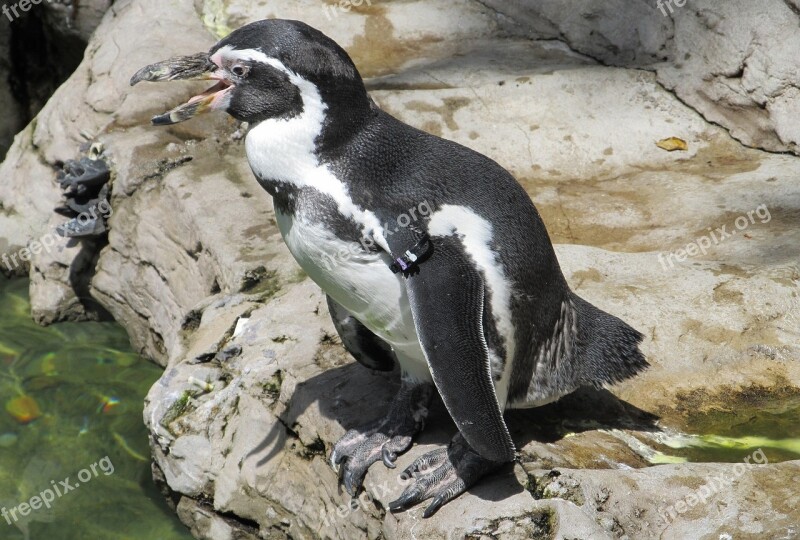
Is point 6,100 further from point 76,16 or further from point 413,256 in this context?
point 413,256

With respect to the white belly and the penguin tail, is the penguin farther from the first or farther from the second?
the penguin tail

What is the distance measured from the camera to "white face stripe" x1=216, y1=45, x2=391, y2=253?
6.94ft

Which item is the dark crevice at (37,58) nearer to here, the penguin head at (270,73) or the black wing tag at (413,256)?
the penguin head at (270,73)

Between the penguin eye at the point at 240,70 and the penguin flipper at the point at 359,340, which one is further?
the penguin flipper at the point at 359,340

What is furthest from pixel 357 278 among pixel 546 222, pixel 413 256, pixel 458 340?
pixel 546 222

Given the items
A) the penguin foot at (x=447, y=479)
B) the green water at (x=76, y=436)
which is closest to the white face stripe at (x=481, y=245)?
the penguin foot at (x=447, y=479)

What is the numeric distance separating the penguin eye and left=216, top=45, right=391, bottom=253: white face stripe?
20mm

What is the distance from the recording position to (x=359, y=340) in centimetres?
254

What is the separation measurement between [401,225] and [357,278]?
167 millimetres

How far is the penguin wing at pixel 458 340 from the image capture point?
2.04 metres

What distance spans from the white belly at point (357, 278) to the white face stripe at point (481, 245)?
158mm

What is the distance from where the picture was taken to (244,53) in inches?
82.7

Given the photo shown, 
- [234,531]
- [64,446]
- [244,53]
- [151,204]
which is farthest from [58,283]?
[244,53]

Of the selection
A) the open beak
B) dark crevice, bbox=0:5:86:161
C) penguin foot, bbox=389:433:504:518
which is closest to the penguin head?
the open beak
